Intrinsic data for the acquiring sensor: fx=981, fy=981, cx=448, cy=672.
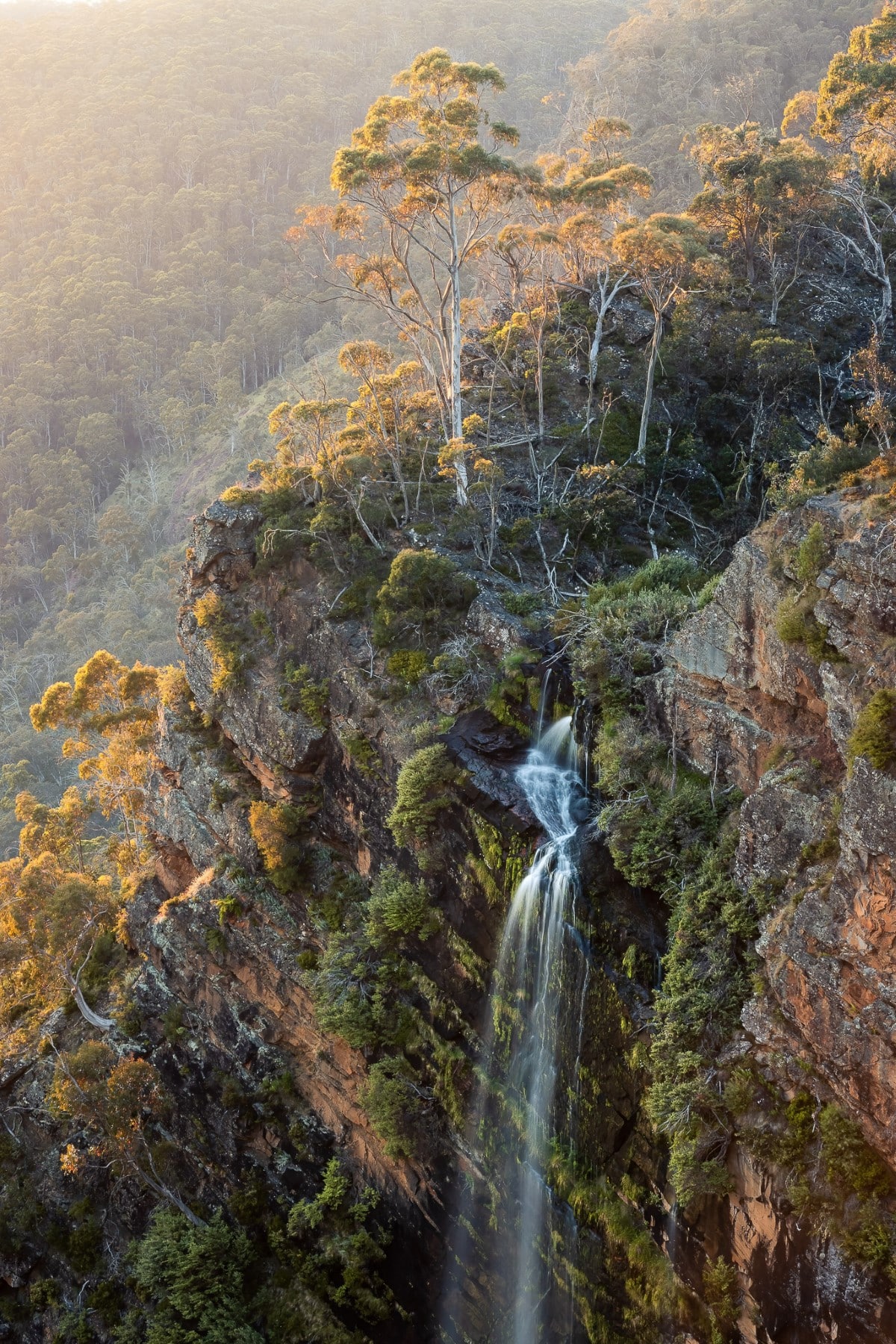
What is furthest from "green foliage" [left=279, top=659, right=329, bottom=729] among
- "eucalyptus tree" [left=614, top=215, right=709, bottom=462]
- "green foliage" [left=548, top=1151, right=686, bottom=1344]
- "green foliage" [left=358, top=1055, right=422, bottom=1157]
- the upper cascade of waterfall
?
"eucalyptus tree" [left=614, top=215, right=709, bottom=462]

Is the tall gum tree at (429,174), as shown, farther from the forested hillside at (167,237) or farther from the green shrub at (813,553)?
the forested hillside at (167,237)

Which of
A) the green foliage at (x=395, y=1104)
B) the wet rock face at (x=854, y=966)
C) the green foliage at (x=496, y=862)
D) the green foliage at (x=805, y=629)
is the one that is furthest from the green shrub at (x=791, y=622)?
the green foliage at (x=395, y=1104)

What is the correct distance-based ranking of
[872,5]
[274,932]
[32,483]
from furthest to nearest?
[32,483], [872,5], [274,932]

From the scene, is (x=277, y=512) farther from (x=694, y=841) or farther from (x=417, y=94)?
(x=694, y=841)

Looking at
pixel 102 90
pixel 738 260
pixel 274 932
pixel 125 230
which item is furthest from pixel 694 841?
pixel 102 90

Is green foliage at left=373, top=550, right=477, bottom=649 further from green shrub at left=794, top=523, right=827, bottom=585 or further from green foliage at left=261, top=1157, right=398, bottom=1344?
green foliage at left=261, top=1157, right=398, bottom=1344

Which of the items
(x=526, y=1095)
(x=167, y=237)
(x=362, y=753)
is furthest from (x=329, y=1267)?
(x=167, y=237)

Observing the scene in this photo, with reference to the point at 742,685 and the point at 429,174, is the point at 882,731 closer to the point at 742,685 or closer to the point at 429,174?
the point at 742,685
